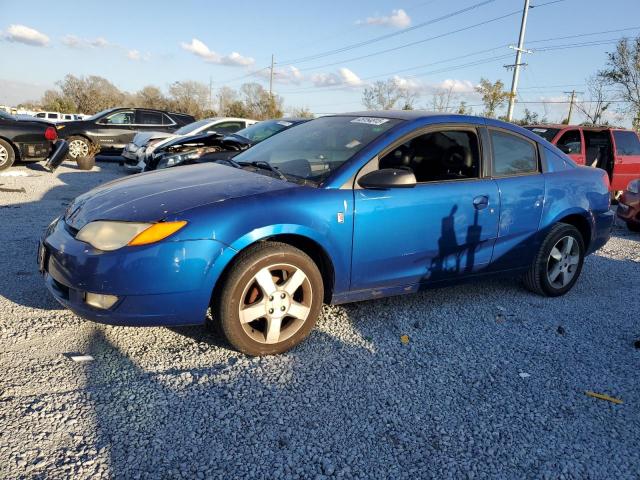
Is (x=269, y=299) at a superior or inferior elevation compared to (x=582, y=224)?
inferior

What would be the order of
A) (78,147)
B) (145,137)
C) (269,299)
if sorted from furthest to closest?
(78,147)
(145,137)
(269,299)

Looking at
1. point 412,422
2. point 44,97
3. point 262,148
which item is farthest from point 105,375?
point 44,97

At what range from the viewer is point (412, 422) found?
8.27ft

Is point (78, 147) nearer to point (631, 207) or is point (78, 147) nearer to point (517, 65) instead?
point (631, 207)

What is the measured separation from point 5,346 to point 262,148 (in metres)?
2.39

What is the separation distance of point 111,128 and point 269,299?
40.0 ft

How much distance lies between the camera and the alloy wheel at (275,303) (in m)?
2.97

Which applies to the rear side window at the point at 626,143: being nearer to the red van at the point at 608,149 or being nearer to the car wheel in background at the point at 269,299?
the red van at the point at 608,149

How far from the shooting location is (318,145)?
3836 millimetres

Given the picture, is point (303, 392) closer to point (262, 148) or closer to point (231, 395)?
point (231, 395)

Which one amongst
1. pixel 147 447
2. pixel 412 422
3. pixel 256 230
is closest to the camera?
pixel 147 447

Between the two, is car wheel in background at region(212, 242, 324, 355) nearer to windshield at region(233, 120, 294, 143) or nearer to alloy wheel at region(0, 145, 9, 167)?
windshield at region(233, 120, 294, 143)

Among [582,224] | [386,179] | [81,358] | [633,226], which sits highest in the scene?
[386,179]

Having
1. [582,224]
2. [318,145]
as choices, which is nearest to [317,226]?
[318,145]
